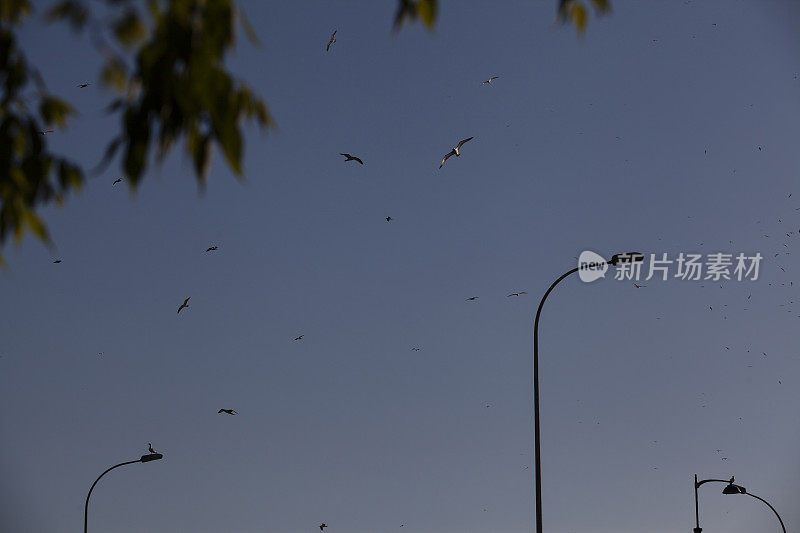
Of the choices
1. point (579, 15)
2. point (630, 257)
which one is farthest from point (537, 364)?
point (579, 15)

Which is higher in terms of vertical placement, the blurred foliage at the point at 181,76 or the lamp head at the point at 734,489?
the blurred foliage at the point at 181,76

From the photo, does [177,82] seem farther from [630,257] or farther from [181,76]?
[630,257]

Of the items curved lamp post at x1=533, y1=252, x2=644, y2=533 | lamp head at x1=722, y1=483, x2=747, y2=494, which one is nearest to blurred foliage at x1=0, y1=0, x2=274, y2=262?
curved lamp post at x1=533, y1=252, x2=644, y2=533

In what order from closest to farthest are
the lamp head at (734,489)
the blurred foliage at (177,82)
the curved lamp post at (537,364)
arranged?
the blurred foliage at (177,82) → the curved lamp post at (537,364) → the lamp head at (734,489)

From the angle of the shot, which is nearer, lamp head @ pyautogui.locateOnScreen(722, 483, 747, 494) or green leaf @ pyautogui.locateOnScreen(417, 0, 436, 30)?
green leaf @ pyautogui.locateOnScreen(417, 0, 436, 30)

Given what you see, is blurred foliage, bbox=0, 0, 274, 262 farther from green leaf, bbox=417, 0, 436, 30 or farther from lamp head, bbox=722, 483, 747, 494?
lamp head, bbox=722, 483, 747, 494

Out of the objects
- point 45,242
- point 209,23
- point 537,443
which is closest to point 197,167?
point 209,23

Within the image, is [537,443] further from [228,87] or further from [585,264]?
[228,87]

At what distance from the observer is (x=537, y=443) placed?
2527cm

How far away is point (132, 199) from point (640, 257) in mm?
21097

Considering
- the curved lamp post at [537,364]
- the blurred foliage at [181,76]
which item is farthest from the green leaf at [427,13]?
the curved lamp post at [537,364]

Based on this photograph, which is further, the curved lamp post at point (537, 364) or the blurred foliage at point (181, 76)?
the curved lamp post at point (537, 364)

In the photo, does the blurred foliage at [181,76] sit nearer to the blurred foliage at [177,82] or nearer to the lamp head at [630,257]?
the blurred foliage at [177,82]

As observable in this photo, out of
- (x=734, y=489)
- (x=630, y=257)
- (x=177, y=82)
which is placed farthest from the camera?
(x=734, y=489)
